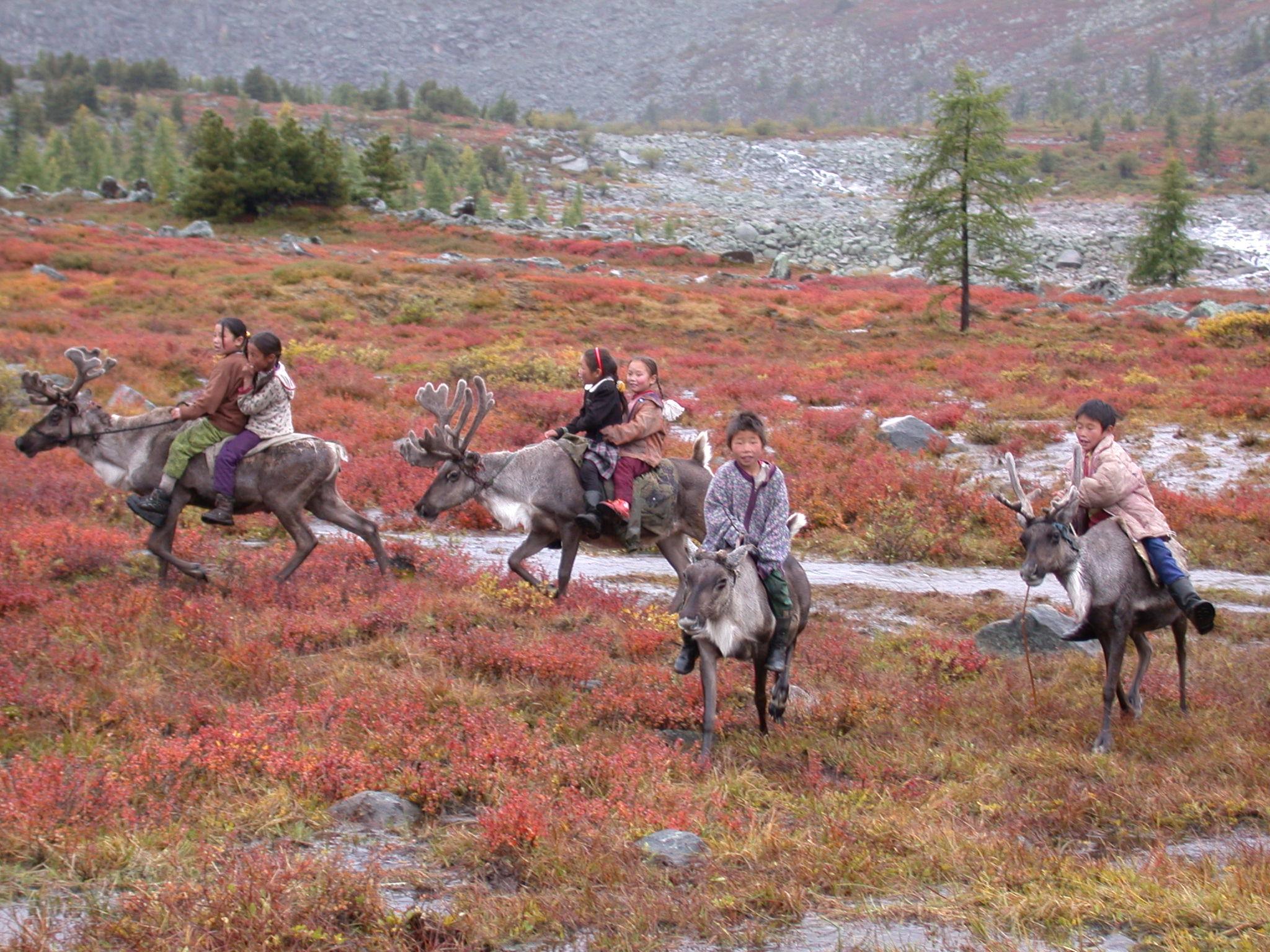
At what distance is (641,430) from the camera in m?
9.98

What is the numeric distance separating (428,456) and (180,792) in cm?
487

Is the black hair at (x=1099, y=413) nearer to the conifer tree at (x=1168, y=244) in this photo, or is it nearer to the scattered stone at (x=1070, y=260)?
the conifer tree at (x=1168, y=244)

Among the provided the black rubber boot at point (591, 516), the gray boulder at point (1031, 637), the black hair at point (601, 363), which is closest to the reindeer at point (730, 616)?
the black rubber boot at point (591, 516)

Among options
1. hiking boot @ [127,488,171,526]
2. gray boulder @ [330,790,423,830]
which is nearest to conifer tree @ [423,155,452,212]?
hiking boot @ [127,488,171,526]

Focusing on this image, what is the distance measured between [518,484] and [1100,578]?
5.25m

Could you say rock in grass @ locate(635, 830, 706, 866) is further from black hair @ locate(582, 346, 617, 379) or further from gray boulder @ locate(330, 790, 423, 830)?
black hair @ locate(582, 346, 617, 379)

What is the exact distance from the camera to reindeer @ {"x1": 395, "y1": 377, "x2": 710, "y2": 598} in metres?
10.2

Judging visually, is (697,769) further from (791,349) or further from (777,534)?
(791,349)

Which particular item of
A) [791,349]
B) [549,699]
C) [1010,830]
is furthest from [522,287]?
[1010,830]

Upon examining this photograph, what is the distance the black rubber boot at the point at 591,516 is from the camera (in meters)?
9.97

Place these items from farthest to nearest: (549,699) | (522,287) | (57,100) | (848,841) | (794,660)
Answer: (57,100), (522,287), (794,660), (549,699), (848,841)

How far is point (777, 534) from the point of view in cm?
728

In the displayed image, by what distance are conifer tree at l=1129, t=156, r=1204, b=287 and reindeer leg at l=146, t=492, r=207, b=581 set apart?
2176 inches

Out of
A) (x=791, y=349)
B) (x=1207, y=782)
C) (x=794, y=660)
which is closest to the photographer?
(x=1207, y=782)
